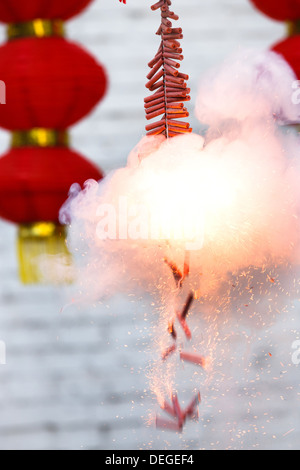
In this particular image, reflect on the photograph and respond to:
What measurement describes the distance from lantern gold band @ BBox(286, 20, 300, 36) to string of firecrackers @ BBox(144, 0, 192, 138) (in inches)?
11.1

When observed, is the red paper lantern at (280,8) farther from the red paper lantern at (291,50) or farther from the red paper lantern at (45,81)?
the red paper lantern at (45,81)

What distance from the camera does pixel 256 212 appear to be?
0.77 metres

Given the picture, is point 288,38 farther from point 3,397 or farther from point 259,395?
point 3,397

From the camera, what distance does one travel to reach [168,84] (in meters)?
0.68

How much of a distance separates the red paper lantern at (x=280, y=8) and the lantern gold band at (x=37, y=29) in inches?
12.5

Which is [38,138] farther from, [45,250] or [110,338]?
[110,338]

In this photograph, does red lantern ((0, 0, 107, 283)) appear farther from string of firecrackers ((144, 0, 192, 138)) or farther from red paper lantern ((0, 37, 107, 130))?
string of firecrackers ((144, 0, 192, 138))

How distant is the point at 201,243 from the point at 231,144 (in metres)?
0.14

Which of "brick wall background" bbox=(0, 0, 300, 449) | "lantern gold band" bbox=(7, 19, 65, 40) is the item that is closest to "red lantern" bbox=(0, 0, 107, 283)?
"lantern gold band" bbox=(7, 19, 65, 40)

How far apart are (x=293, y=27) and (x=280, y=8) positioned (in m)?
0.05

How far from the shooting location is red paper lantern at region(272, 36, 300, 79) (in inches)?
31.9

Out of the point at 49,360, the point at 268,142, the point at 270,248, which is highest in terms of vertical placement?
the point at 268,142

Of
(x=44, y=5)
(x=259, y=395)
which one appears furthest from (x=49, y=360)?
(x=44, y=5)

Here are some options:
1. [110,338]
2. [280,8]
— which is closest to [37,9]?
[280,8]
